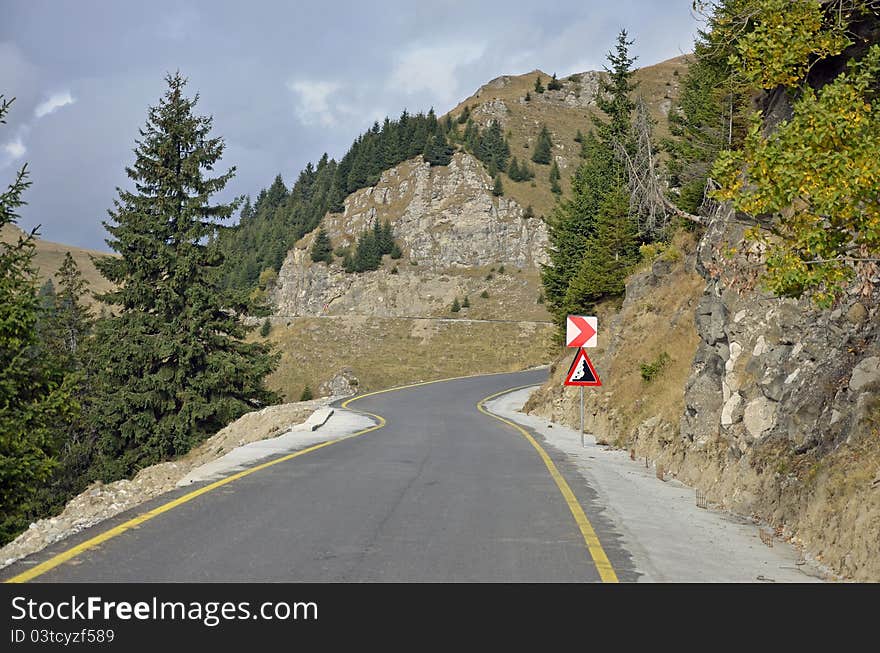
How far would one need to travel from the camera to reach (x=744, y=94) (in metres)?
29.4

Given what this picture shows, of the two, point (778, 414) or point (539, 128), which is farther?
point (539, 128)

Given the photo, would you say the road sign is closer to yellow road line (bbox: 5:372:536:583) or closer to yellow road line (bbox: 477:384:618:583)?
yellow road line (bbox: 477:384:618:583)

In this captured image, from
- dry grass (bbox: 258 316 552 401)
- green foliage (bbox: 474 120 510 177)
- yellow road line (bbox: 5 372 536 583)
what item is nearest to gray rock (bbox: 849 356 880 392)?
yellow road line (bbox: 5 372 536 583)

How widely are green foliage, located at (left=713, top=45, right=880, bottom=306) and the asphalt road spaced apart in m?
3.45

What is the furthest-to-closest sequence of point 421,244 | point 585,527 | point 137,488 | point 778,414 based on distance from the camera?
point 421,244, point 137,488, point 778,414, point 585,527

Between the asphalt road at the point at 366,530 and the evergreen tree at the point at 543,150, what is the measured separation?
135m

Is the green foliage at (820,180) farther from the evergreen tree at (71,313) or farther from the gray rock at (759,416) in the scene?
the evergreen tree at (71,313)

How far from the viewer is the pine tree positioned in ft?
104

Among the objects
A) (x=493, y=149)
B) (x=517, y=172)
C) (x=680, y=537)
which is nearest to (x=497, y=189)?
(x=517, y=172)

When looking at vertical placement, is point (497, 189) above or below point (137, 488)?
above

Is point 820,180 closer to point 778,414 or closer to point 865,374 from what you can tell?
point 865,374

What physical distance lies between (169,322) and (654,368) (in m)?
21.0

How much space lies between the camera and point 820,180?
739cm
